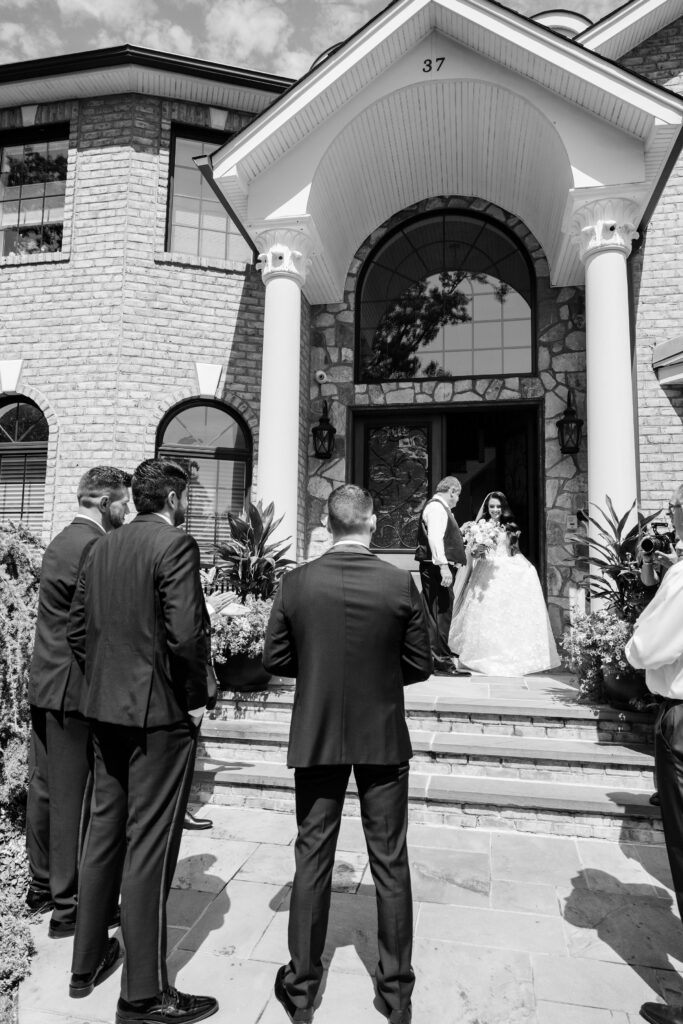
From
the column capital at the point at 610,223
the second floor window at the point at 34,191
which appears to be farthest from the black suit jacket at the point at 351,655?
the second floor window at the point at 34,191

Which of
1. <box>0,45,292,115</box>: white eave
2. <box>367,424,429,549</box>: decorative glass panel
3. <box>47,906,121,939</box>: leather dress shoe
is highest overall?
<box>0,45,292,115</box>: white eave

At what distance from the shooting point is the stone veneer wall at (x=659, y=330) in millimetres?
7793

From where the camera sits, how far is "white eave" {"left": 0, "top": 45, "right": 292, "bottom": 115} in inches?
347

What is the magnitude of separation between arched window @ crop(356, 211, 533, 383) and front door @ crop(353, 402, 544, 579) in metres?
0.57

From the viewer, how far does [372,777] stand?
8.16 ft

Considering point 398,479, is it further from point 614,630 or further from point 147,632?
point 147,632

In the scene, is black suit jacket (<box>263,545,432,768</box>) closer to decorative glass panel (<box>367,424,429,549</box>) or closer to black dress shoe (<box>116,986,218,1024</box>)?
black dress shoe (<box>116,986,218,1024</box>)

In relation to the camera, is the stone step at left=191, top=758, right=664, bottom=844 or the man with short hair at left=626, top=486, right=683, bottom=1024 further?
the stone step at left=191, top=758, right=664, bottom=844

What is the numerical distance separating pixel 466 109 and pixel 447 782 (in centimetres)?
Result: 738

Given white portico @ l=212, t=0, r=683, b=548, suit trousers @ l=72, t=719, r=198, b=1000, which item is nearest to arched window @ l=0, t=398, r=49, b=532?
white portico @ l=212, t=0, r=683, b=548

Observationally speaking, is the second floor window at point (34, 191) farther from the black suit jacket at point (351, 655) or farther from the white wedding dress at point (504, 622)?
the black suit jacket at point (351, 655)

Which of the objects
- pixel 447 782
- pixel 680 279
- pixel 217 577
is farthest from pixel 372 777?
pixel 680 279

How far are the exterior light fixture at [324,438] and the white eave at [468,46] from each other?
300cm

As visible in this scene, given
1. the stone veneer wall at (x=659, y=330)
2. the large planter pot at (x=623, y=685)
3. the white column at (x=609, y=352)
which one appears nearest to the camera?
the large planter pot at (x=623, y=685)
